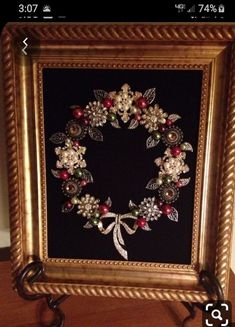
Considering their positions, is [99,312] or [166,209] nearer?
[166,209]

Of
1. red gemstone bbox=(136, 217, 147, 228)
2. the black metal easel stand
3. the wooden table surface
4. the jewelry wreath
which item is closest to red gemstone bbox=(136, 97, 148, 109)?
the jewelry wreath

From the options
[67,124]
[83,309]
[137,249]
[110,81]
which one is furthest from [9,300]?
[110,81]

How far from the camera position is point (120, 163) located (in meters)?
0.79

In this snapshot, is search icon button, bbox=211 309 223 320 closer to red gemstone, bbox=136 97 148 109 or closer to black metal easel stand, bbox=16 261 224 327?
black metal easel stand, bbox=16 261 224 327

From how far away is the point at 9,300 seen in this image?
94cm

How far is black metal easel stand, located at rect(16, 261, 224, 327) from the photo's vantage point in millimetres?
798

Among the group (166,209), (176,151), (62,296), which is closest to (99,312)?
(62,296)

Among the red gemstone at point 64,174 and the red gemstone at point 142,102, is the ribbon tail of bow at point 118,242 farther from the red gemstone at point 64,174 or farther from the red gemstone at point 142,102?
the red gemstone at point 142,102

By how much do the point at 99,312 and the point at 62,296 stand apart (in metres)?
0.09

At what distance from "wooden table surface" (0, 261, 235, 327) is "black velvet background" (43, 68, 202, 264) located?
0.51 ft

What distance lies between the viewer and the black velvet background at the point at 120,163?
0.74m

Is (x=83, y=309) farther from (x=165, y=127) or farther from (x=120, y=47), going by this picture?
(x=120, y=47)

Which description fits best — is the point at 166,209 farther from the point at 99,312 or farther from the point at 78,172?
the point at 99,312

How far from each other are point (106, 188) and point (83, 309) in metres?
0.31
